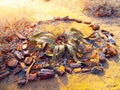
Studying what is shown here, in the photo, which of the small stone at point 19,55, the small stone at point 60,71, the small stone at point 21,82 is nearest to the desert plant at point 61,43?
the small stone at point 60,71

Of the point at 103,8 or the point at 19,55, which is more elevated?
the point at 103,8

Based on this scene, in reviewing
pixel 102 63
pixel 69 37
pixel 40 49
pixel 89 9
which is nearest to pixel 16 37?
pixel 40 49

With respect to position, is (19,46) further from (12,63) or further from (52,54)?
(52,54)

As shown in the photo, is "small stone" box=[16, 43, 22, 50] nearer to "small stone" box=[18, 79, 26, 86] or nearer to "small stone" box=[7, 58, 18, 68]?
"small stone" box=[7, 58, 18, 68]

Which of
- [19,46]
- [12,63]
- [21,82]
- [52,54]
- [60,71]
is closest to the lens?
[21,82]

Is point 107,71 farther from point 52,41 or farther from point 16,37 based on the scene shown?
point 16,37

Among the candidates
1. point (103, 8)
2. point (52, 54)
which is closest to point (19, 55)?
point (52, 54)
